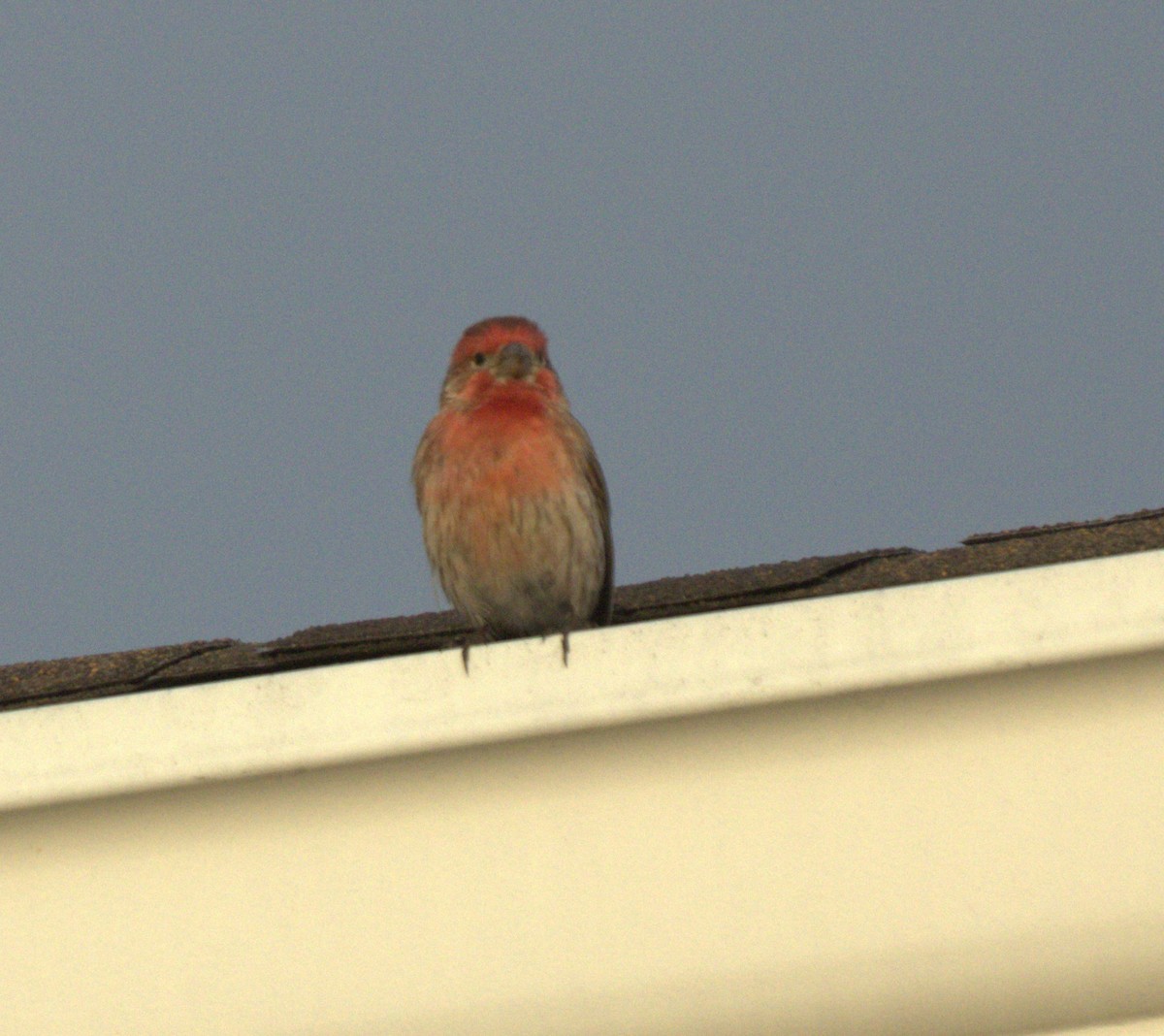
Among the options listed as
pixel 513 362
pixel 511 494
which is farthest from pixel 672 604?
pixel 513 362

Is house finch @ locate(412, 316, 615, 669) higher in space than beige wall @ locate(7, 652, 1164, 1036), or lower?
higher

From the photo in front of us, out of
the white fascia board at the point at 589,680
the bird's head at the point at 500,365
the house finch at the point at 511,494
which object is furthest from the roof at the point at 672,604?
the white fascia board at the point at 589,680

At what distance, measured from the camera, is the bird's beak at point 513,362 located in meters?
5.62

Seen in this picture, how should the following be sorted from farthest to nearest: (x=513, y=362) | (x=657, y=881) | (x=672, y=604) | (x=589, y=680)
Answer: (x=513, y=362), (x=672, y=604), (x=657, y=881), (x=589, y=680)

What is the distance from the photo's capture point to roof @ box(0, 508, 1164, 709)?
4656mm

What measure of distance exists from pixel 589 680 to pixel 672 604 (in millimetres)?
1703

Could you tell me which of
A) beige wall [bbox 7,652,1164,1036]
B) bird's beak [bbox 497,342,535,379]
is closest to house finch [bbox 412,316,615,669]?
bird's beak [bbox 497,342,535,379]

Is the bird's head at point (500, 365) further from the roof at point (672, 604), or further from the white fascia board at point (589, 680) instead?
the white fascia board at point (589, 680)

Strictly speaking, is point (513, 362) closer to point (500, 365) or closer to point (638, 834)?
point (500, 365)

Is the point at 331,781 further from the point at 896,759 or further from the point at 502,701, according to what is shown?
the point at 896,759

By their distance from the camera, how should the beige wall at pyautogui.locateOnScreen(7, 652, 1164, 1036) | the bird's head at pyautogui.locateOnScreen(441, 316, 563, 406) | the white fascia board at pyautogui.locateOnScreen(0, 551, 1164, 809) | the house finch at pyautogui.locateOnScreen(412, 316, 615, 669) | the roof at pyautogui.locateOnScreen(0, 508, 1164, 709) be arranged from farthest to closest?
the bird's head at pyautogui.locateOnScreen(441, 316, 563, 406), the house finch at pyautogui.locateOnScreen(412, 316, 615, 669), the roof at pyautogui.locateOnScreen(0, 508, 1164, 709), the beige wall at pyautogui.locateOnScreen(7, 652, 1164, 1036), the white fascia board at pyautogui.locateOnScreen(0, 551, 1164, 809)

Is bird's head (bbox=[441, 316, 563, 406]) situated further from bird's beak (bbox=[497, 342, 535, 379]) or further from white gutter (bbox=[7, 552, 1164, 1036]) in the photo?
white gutter (bbox=[7, 552, 1164, 1036])

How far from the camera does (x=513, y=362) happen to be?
5.62 meters

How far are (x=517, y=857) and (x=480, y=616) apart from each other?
1893 mm
